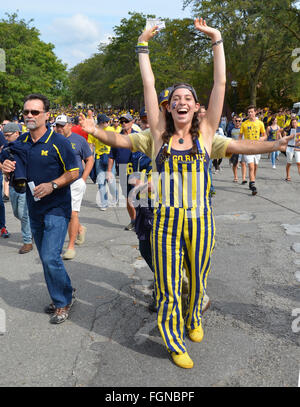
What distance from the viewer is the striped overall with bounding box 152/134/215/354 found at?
9.82 feet

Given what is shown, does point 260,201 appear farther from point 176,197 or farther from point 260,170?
point 176,197

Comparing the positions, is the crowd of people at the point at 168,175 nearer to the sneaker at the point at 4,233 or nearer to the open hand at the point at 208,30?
the open hand at the point at 208,30

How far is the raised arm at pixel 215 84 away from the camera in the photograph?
3035mm

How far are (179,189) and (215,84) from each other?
2.65 feet

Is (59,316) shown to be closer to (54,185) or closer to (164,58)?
(54,185)

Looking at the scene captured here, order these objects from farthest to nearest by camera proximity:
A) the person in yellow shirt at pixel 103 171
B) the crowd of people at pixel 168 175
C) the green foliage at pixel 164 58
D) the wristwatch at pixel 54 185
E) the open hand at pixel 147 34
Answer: the green foliage at pixel 164 58
the person in yellow shirt at pixel 103 171
the wristwatch at pixel 54 185
the open hand at pixel 147 34
the crowd of people at pixel 168 175

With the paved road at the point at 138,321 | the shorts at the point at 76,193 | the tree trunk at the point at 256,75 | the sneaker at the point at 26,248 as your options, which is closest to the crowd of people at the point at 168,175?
the paved road at the point at 138,321

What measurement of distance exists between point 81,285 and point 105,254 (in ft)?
3.69

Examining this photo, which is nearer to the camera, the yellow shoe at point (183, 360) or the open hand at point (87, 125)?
the open hand at point (87, 125)

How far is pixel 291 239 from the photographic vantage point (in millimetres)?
6176

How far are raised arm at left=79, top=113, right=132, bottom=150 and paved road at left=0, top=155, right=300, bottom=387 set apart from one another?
1619 mm

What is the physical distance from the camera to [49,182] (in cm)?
374

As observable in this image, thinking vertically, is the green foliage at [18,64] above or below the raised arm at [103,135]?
above
